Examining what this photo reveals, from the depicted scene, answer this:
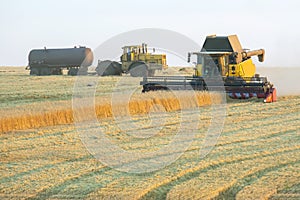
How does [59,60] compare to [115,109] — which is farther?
[59,60]

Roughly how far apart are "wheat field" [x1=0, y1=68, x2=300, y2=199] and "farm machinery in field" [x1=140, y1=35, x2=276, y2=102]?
4516 millimetres

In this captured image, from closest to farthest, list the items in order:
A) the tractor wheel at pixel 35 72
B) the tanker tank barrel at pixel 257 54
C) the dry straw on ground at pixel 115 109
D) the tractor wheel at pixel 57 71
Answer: the dry straw on ground at pixel 115 109, the tanker tank barrel at pixel 257 54, the tractor wheel at pixel 35 72, the tractor wheel at pixel 57 71

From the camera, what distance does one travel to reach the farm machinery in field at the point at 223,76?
21.4 m

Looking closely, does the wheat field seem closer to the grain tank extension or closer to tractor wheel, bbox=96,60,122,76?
tractor wheel, bbox=96,60,122,76

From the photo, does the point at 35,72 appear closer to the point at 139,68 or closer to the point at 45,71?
the point at 45,71

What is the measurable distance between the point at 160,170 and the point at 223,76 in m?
14.4

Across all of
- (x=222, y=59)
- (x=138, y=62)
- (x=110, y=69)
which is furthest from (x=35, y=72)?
(x=222, y=59)

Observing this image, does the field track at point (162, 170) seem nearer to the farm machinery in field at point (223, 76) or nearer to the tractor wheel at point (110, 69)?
the farm machinery in field at point (223, 76)

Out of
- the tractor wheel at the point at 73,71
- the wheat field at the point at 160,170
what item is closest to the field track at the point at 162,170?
the wheat field at the point at 160,170

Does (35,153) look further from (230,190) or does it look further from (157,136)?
(230,190)

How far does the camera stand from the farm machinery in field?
70.3 ft

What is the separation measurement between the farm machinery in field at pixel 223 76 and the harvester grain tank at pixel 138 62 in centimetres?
1431

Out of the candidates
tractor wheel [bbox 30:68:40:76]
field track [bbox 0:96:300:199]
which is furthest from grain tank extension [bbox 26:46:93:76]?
field track [bbox 0:96:300:199]

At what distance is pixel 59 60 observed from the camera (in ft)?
140
